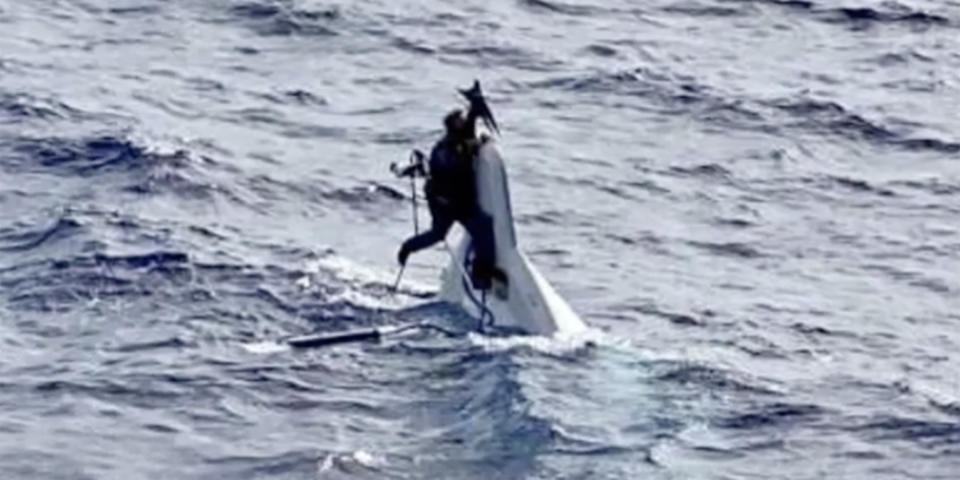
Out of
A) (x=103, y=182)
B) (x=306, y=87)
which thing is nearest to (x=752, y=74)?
(x=306, y=87)

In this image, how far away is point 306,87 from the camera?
6078 centimetres

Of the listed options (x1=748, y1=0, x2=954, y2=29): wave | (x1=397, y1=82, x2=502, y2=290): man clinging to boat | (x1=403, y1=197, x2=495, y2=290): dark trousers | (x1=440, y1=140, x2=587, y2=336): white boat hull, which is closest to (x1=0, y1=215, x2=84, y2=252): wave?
(x1=397, y1=82, x2=502, y2=290): man clinging to boat

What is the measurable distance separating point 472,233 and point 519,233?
201 inches

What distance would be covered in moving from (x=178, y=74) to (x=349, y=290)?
1421cm

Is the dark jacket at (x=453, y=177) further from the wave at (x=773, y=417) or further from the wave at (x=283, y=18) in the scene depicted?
the wave at (x=283, y=18)

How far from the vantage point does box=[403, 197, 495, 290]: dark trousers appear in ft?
153

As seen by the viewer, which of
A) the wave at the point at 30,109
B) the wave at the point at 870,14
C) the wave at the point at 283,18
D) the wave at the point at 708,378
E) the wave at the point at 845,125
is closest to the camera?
the wave at the point at 708,378

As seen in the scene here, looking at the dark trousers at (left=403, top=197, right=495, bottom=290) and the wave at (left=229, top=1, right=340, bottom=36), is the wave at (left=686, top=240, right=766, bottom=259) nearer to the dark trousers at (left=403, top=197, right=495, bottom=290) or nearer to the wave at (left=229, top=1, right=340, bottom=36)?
the dark trousers at (left=403, top=197, right=495, bottom=290)

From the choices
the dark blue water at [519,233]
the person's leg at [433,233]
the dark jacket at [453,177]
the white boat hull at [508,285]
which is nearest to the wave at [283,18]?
the dark blue water at [519,233]

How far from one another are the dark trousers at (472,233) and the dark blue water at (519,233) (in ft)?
2.70

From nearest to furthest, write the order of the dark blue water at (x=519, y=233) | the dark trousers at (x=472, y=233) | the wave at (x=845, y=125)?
the dark blue water at (x=519, y=233)
the dark trousers at (x=472, y=233)
the wave at (x=845, y=125)

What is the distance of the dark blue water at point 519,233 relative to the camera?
42.7 meters

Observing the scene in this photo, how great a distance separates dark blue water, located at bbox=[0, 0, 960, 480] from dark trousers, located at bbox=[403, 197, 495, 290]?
82cm

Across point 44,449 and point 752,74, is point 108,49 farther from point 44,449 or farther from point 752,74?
point 44,449
